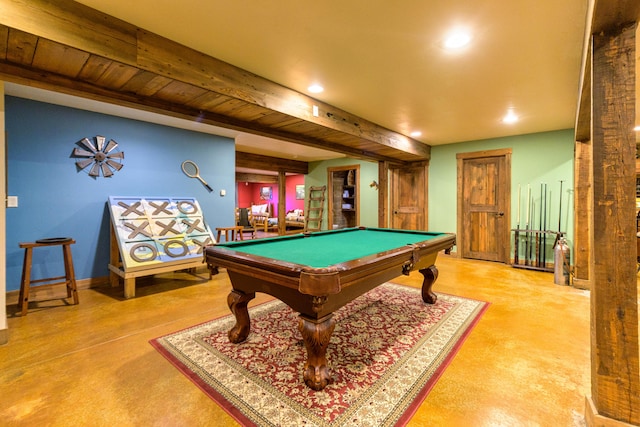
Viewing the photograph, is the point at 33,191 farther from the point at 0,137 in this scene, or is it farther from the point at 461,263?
the point at 461,263

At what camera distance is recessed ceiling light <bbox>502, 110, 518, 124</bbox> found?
3.90 m

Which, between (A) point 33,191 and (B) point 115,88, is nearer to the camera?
(B) point 115,88

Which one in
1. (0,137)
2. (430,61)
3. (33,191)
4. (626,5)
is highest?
(430,61)

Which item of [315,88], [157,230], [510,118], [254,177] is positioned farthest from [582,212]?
[254,177]

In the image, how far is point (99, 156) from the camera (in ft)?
12.8

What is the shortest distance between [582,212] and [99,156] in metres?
6.65

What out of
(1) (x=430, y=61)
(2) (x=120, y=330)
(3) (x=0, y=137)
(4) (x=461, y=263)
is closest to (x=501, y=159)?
(4) (x=461, y=263)

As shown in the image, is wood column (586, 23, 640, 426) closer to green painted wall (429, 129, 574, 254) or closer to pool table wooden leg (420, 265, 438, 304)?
pool table wooden leg (420, 265, 438, 304)

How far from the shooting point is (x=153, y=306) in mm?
3182

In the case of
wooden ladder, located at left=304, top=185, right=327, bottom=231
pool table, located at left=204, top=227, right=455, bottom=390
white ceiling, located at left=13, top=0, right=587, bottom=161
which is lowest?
pool table, located at left=204, top=227, right=455, bottom=390

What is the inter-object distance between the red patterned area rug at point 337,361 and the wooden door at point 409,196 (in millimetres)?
3436

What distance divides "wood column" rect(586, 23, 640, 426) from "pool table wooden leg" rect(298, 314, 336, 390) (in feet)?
4.45

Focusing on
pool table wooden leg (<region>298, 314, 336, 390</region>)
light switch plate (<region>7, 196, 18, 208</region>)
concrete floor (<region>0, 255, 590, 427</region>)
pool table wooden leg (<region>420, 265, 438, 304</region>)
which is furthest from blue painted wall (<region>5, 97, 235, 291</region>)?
pool table wooden leg (<region>420, 265, 438, 304</region>)

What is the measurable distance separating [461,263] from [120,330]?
5.27 meters
